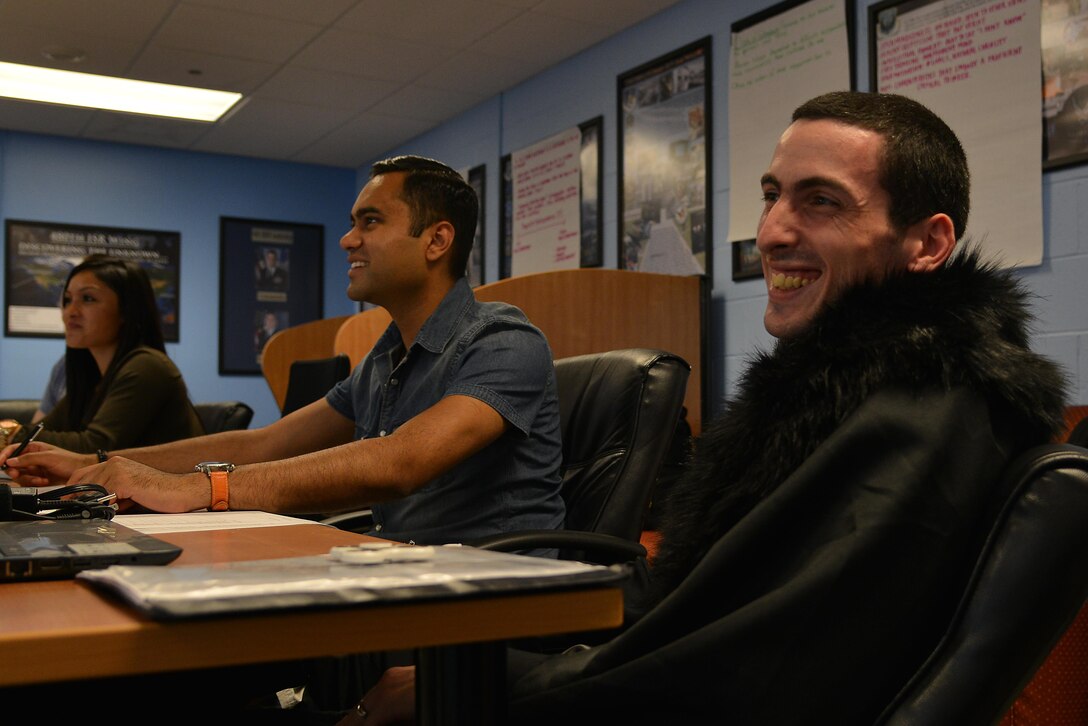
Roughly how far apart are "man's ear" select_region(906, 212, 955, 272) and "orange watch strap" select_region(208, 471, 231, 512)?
88 cm

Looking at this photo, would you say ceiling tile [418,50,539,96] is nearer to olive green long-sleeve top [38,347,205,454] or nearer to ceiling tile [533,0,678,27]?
ceiling tile [533,0,678,27]

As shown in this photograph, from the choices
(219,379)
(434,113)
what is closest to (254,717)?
(434,113)

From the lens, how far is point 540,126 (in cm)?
497

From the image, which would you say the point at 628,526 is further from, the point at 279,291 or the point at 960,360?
the point at 279,291

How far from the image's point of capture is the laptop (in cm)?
72

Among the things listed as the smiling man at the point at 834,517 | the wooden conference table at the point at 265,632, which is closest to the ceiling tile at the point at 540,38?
the smiling man at the point at 834,517

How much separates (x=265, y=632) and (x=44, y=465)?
4.34ft

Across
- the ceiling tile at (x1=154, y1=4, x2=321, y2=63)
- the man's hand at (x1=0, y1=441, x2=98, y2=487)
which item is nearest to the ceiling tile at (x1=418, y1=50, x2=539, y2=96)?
the ceiling tile at (x1=154, y1=4, x2=321, y2=63)

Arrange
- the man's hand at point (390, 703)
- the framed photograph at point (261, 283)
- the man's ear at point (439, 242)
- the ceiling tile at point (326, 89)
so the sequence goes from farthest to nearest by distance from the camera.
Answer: the framed photograph at point (261, 283) → the ceiling tile at point (326, 89) → the man's ear at point (439, 242) → the man's hand at point (390, 703)

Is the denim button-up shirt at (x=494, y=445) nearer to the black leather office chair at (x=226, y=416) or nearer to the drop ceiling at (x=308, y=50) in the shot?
the black leather office chair at (x=226, y=416)

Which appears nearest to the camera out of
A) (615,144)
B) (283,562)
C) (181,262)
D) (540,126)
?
(283,562)

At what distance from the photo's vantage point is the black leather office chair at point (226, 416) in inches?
134

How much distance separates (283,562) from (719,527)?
434 mm

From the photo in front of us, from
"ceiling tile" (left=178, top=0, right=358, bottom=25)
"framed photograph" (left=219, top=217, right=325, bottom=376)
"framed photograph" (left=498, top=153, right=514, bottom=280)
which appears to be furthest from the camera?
"framed photograph" (left=219, top=217, right=325, bottom=376)
